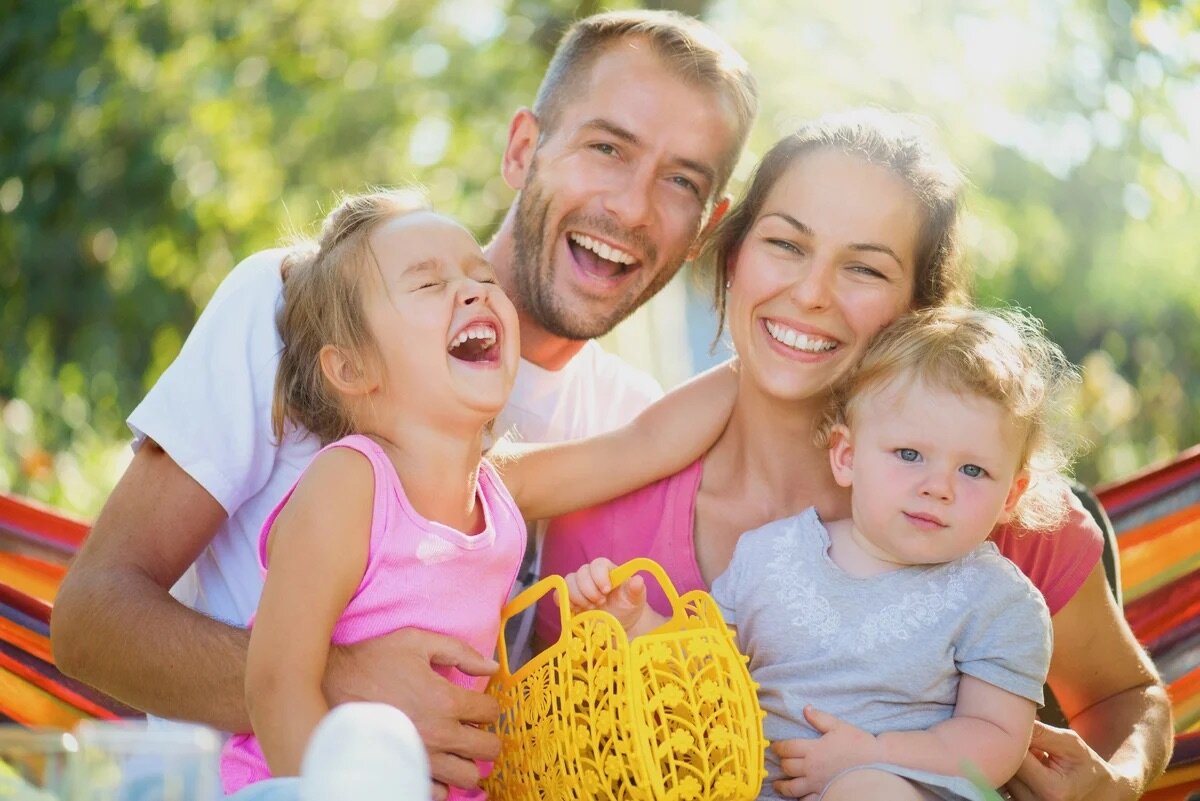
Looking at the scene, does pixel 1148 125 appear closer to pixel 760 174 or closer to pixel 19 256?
pixel 760 174

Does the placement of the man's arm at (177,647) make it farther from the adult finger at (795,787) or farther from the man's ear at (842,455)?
the man's ear at (842,455)

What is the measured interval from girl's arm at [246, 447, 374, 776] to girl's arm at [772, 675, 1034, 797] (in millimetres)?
789

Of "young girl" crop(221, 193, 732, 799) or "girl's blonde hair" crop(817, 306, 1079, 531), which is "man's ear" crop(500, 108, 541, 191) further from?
"girl's blonde hair" crop(817, 306, 1079, 531)

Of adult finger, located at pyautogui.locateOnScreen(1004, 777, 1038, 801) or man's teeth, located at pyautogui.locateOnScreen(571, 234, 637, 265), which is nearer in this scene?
adult finger, located at pyautogui.locateOnScreen(1004, 777, 1038, 801)

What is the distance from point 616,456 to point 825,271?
55 cm

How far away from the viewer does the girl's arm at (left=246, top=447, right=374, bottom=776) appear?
2.05 metres

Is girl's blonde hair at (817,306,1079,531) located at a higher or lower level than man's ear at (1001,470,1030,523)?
higher

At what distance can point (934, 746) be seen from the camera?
2.25 m

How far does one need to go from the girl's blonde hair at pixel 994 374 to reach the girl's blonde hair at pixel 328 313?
88 cm

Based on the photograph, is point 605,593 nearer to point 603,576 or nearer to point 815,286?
point 603,576

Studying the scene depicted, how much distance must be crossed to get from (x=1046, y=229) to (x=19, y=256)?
27.7 feet

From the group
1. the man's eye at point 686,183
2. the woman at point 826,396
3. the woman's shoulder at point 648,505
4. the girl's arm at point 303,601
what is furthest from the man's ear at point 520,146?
the girl's arm at point 303,601

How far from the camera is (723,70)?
10.7 ft

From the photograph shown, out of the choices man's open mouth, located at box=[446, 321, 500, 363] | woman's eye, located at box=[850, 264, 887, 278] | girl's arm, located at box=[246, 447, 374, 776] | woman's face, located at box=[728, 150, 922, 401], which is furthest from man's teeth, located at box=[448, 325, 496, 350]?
woman's eye, located at box=[850, 264, 887, 278]
